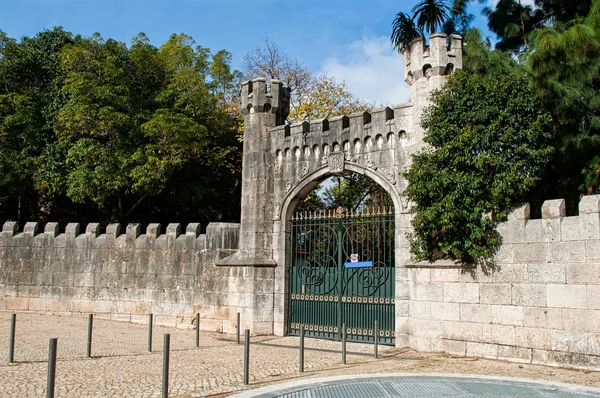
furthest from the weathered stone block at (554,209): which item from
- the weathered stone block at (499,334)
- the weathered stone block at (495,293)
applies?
the weathered stone block at (499,334)

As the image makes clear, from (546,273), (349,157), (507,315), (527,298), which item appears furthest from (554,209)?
(349,157)

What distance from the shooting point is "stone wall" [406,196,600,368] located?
8984 mm

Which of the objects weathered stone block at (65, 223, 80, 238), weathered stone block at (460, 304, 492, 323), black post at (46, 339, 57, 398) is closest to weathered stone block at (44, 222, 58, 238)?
weathered stone block at (65, 223, 80, 238)

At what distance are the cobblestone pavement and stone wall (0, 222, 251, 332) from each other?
4.42 feet

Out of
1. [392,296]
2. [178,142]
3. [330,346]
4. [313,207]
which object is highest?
[178,142]

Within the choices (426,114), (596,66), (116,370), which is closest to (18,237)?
(116,370)

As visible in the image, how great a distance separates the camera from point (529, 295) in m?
9.63

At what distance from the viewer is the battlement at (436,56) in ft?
38.3

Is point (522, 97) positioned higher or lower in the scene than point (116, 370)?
higher

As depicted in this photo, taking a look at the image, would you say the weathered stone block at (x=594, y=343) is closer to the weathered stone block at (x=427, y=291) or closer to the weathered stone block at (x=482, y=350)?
Answer: the weathered stone block at (x=482, y=350)

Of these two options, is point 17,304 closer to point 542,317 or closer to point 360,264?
point 360,264

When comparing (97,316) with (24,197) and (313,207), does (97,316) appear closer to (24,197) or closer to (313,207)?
(24,197)

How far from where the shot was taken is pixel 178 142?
17.9 metres

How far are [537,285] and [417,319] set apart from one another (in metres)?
2.45
